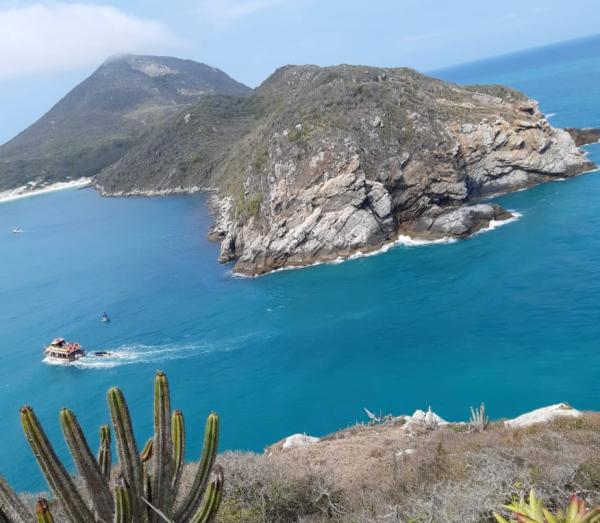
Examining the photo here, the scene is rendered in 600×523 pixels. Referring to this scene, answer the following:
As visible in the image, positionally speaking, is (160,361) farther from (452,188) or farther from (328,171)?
(452,188)

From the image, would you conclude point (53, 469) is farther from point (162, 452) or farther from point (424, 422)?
point (424, 422)

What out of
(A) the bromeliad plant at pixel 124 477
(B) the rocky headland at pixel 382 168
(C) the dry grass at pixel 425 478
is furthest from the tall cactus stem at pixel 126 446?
(B) the rocky headland at pixel 382 168

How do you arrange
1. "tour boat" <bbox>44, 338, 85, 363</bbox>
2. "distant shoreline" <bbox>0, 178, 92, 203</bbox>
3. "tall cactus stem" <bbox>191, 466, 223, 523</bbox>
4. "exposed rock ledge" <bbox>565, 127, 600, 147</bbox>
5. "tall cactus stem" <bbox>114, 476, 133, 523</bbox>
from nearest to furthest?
"tall cactus stem" <bbox>114, 476, 133, 523</bbox> < "tall cactus stem" <bbox>191, 466, 223, 523</bbox> < "tour boat" <bbox>44, 338, 85, 363</bbox> < "exposed rock ledge" <bbox>565, 127, 600, 147</bbox> < "distant shoreline" <bbox>0, 178, 92, 203</bbox>

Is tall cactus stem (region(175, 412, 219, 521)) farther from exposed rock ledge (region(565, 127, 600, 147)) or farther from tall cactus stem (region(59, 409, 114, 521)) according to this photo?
exposed rock ledge (region(565, 127, 600, 147))

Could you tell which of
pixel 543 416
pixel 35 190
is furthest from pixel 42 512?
pixel 35 190

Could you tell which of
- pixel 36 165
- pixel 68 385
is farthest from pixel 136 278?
pixel 36 165

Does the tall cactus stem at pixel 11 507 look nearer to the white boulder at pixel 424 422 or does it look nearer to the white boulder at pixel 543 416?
the white boulder at pixel 543 416

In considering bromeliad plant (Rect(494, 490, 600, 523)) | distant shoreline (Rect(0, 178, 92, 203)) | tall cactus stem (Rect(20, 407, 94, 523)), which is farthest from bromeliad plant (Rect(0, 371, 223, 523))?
distant shoreline (Rect(0, 178, 92, 203))
